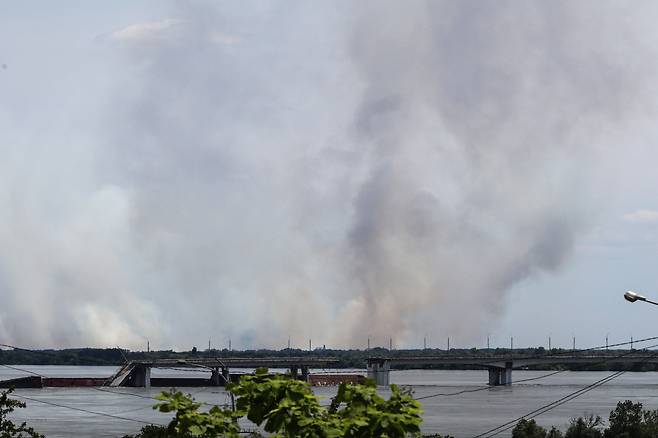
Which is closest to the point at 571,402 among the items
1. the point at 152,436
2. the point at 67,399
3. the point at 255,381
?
the point at 67,399

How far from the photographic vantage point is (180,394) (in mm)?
18078

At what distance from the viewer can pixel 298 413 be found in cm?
1666

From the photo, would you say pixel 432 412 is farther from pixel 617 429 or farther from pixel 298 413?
pixel 298 413

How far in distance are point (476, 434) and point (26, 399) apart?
108184 mm

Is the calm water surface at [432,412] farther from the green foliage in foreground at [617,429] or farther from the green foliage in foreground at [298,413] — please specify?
the green foliage in foreground at [298,413]

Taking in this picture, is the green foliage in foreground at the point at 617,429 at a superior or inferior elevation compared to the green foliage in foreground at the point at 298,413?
inferior

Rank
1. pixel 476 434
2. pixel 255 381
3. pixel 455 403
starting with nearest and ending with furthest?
pixel 255 381 → pixel 476 434 → pixel 455 403

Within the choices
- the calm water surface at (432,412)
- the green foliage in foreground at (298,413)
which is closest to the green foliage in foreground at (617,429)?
the calm water surface at (432,412)

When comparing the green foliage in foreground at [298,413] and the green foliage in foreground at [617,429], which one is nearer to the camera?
the green foliage in foreground at [298,413]

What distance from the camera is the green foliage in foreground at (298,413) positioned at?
642 inches

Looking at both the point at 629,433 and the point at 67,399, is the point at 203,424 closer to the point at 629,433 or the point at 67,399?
the point at 629,433

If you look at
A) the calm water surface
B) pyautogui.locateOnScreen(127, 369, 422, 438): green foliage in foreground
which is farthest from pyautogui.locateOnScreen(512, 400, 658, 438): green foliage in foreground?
pyautogui.locateOnScreen(127, 369, 422, 438): green foliage in foreground

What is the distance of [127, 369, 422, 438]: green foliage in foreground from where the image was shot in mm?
16312

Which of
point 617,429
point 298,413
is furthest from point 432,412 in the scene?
point 298,413
